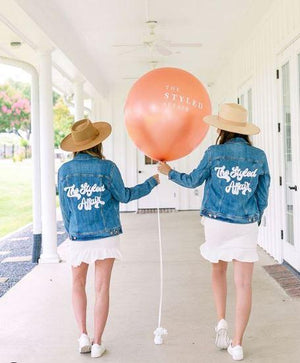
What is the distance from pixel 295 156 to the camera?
398cm

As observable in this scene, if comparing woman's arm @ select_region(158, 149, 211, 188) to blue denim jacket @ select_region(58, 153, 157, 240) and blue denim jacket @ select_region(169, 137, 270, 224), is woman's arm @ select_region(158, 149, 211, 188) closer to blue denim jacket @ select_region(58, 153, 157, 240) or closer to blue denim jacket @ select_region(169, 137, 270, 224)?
blue denim jacket @ select_region(169, 137, 270, 224)

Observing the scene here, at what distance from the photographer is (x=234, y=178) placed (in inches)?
91.0

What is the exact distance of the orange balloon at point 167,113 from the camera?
2471mm

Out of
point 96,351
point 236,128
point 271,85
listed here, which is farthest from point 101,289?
point 271,85

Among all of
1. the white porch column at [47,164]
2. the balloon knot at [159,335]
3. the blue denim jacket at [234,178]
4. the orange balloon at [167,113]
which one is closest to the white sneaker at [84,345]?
the balloon knot at [159,335]

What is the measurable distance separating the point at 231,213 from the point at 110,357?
108cm

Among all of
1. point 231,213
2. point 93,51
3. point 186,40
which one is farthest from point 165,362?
point 93,51

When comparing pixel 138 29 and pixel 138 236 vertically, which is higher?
pixel 138 29

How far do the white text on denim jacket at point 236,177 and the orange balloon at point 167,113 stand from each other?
14.1 inches

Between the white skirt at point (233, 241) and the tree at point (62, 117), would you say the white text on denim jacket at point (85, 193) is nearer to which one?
the white skirt at point (233, 241)

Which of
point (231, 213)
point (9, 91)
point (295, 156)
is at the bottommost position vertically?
point (231, 213)

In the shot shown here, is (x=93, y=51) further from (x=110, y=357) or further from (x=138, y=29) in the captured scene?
(x=110, y=357)

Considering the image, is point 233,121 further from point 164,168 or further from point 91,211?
point 91,211

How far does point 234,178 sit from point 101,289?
3.20 feet
